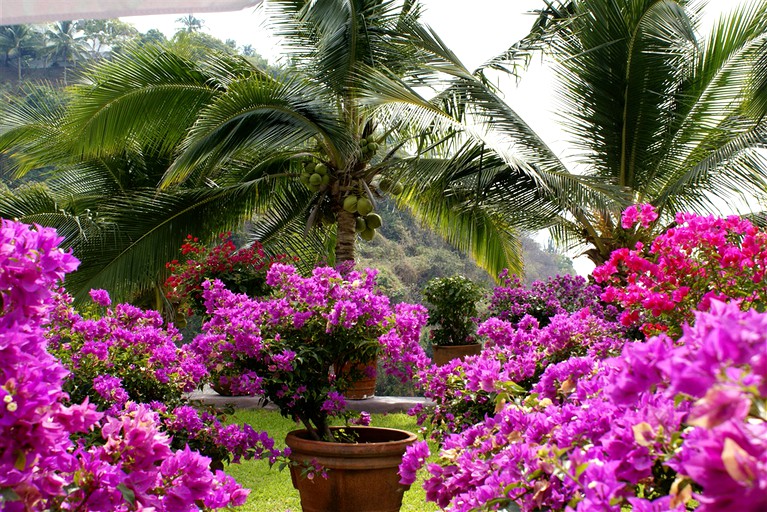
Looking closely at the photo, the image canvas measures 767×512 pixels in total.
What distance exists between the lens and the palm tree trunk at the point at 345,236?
8.09m

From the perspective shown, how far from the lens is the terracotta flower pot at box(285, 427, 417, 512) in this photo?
12.7 ft

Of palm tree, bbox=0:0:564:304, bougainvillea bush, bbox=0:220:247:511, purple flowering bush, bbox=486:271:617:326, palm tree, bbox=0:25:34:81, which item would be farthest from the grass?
palm tree, bbox=0:25:34:81

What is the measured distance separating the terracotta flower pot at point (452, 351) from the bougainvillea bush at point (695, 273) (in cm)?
502

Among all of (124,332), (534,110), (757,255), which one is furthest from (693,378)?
(534,110)

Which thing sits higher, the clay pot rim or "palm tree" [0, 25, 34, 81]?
"palm tree" [0, 25, 34, 81]

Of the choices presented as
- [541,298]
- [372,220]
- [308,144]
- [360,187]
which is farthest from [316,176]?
[541,298]

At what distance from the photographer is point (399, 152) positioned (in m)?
9.37

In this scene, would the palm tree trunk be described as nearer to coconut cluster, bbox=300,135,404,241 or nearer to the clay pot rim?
coconut cluster, bbox=300,135,404,241

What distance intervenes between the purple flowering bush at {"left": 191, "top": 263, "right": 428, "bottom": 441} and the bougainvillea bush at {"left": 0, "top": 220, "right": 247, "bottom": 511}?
7.07 ft

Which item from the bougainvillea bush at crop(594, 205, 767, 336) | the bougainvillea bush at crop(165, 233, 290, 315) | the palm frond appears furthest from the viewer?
the bougainvillea bush at crop(165, 233, 290, 315)

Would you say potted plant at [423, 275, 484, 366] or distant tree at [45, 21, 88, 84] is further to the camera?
distant tree at [45, 21, 88, 84]

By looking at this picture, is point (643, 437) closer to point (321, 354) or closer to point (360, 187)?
point (321, 354)

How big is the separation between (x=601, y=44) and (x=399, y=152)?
2.89 meters

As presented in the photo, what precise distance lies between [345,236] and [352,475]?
4399 millimetres
